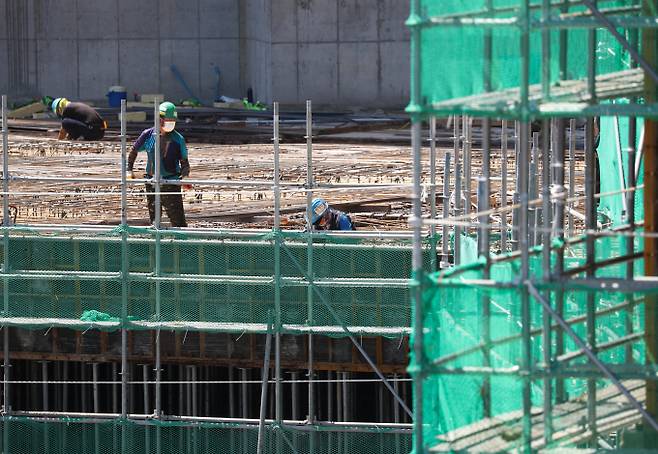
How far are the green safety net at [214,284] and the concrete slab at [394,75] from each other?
18946mm

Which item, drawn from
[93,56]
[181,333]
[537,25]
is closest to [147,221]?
[181,333]

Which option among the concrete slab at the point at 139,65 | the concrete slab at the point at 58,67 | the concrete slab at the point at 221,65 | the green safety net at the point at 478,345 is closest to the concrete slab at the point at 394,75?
the concrete slab at the point at 221,65

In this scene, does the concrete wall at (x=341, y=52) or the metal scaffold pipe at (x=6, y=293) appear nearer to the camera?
the metal scaffold pipe at (x=6, y=293)

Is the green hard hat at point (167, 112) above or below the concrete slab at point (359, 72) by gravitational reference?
below

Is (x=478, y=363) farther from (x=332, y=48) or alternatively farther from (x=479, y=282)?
(x=332, y=48)

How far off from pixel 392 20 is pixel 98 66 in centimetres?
697

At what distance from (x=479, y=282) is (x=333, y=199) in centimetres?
1310

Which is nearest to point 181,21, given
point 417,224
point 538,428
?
point 538,428

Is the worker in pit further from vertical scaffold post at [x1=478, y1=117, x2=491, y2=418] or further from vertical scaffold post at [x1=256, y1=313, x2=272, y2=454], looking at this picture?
vertical scaffold post at [x1=478, y1=117, x2=491, y2=418]

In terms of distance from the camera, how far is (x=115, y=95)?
3594cm

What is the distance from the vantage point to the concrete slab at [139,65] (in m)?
37.0

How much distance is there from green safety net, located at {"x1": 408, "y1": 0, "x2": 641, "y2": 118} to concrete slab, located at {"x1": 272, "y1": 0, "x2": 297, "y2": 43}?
25162 millimetres

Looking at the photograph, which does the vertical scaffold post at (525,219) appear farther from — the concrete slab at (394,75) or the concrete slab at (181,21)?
the concrete slab at (181,21)

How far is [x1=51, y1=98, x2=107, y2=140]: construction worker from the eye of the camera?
91.6 feet
